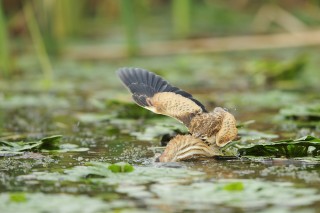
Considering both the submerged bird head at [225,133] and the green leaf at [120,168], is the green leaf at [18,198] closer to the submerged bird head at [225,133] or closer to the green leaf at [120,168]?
the green leaf at [120,168]

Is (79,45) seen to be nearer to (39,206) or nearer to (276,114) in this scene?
(276,114)

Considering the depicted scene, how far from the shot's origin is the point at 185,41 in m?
10.7

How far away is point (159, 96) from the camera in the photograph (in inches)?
181

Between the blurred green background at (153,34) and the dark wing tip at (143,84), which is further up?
the blurred green background at (153,34)

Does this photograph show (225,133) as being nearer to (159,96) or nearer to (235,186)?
(159,96)

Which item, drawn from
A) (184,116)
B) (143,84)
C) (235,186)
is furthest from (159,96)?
(235,186)

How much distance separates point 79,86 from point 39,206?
5212mm

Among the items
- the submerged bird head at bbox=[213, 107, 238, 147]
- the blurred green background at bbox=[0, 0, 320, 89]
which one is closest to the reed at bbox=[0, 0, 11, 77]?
the blurred green background at bbox=[0, 0, 320, 89]

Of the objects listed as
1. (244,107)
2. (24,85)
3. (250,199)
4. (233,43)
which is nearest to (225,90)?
(244,107)

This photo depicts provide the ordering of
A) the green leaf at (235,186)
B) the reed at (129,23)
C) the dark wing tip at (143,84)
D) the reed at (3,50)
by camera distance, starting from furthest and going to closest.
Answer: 1. the reed at (129,23)
2. the reed at (3,50)
3. the dark wing tip at (143,84)
4. the green leaf at (235,186)

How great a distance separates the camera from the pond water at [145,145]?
10.0ft

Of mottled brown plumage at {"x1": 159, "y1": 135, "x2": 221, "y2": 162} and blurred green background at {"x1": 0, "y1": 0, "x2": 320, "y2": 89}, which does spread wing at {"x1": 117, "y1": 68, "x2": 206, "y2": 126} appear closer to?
mottled brown plumage at {"x1": 159, "y1": 135, "x2": 221, "y2": 162}

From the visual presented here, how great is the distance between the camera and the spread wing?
14.4 ft

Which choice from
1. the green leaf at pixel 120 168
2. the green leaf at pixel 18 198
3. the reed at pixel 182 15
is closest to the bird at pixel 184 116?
the green leaf at pixel 120 168
